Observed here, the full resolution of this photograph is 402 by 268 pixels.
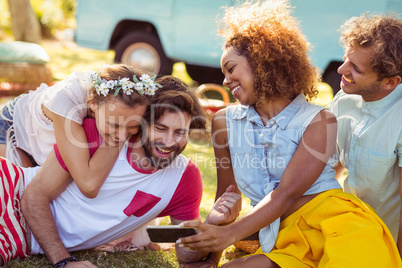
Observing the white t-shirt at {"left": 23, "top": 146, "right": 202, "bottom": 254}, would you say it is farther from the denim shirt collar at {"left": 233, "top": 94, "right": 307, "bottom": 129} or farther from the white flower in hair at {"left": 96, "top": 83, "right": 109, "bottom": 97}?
the denim shirt collar at {"left": 233, "top": 94, "right": 307, "bottom": 129}

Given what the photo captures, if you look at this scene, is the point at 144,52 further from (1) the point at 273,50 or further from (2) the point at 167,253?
(1) the point at 273,50

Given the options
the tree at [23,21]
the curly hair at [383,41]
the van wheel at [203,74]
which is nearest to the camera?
the curly hair at [383,41]

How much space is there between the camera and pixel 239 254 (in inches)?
125

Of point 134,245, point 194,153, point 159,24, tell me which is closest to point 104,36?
point 159,24

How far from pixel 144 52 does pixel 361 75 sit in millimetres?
5889

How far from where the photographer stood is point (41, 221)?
2729 millimetres

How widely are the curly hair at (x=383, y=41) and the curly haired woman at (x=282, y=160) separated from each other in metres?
0.34

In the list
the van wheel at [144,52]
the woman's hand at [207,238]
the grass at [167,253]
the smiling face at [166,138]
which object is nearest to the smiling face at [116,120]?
the smiling face at [166,138]

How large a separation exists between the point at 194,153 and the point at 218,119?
267cm

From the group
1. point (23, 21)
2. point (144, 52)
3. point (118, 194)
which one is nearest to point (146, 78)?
point (118, 194)

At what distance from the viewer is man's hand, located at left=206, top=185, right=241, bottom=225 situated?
2551 mm

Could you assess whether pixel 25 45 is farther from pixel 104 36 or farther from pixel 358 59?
pixel 358 59

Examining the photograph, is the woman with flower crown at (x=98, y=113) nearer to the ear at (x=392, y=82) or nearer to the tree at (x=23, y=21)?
the ear at (x=392, y=82)

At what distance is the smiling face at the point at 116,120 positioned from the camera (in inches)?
105
